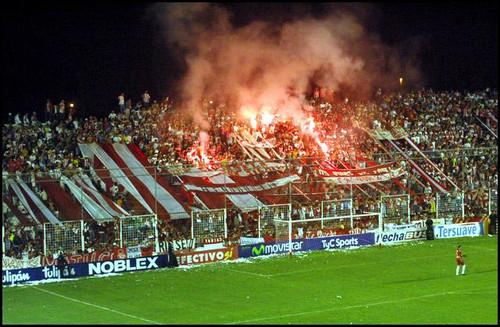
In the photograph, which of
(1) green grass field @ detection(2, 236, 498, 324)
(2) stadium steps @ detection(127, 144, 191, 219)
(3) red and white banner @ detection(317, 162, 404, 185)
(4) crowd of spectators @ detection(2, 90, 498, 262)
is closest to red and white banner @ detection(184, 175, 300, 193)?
(2) stadium steps @ detection(127, 144, 191, 219)

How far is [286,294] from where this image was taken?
88.9 feet

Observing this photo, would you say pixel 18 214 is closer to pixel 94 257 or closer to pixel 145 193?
pixel 94 257

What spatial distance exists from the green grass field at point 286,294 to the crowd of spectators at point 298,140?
3051 millimetres

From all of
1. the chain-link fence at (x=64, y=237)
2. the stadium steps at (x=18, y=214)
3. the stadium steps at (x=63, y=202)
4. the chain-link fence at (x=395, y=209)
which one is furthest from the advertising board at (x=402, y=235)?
the stadium steps at (x=18, y=214)

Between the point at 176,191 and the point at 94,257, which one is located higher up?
the point at 176,191

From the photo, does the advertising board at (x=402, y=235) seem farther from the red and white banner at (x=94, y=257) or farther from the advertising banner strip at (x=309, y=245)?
the red and white banner at (x=94, y=257)

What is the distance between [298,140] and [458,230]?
321 inches

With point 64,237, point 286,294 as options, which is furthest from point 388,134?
point 64,237

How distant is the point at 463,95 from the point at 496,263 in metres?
21.7

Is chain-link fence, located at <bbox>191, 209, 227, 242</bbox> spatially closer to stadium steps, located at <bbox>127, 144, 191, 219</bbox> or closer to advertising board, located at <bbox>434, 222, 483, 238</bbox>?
stadium steps, located at <bbox>127, 144, 191, 219</bbox>

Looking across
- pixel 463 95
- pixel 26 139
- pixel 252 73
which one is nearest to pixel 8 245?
pixel 26 139

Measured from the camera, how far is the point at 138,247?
3175 centimetres

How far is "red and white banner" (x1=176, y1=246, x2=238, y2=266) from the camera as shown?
31906mm

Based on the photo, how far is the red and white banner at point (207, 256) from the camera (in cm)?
3191
